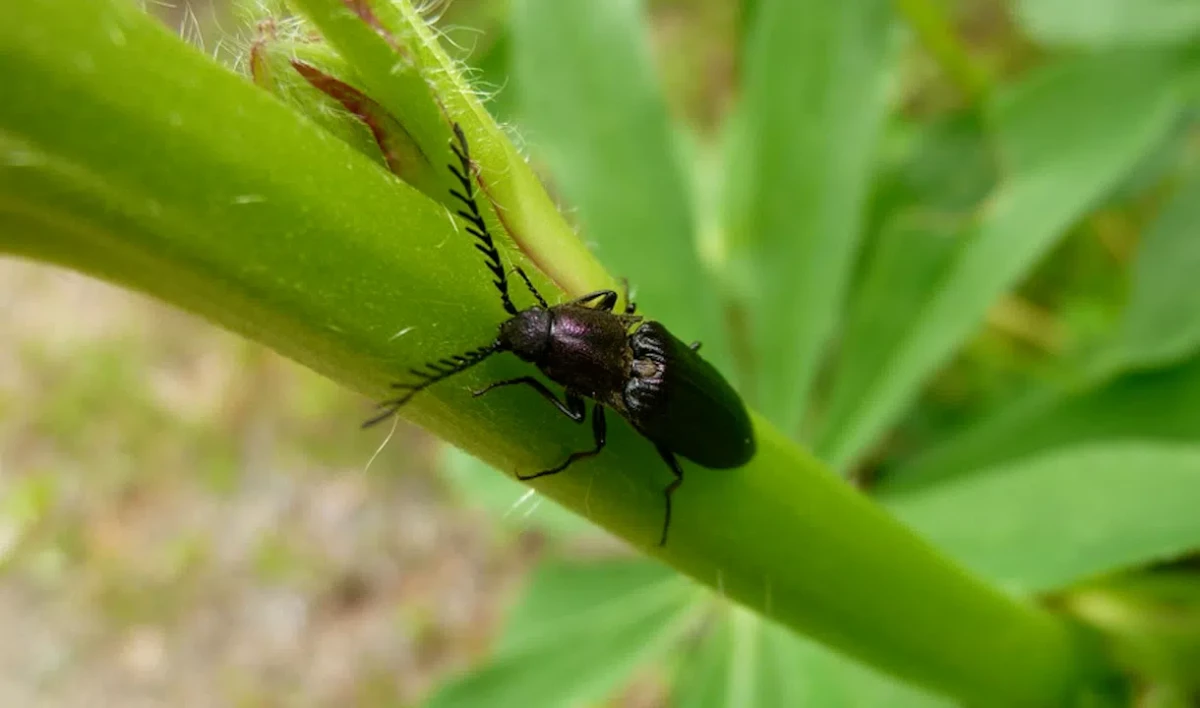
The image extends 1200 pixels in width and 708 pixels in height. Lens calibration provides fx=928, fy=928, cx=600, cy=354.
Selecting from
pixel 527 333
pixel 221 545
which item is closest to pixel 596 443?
pixel 527 333

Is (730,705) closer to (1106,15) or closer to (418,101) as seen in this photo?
(418,101)

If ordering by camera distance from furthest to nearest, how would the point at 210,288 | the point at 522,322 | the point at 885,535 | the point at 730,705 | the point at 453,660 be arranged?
the point at 453,660 < the point at 730,705 < the point at 885,535 < the point at 522,322 < the point at 210,288

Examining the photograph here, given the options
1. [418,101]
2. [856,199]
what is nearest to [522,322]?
[418,101]

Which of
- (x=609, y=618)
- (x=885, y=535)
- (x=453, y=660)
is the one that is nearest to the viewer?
(x=885, y=535)

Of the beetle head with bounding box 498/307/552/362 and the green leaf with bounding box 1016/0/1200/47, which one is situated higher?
the green leaf with bounding box 1016/0/1200/47

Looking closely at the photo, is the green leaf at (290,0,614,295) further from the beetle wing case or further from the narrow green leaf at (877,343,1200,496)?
the narrow green leaf at (877,343,1200,496)

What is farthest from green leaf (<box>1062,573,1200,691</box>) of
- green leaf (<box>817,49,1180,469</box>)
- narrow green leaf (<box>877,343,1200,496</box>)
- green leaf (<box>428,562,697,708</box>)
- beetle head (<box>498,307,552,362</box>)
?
beetle head (<box>498,307,552,362</box>)

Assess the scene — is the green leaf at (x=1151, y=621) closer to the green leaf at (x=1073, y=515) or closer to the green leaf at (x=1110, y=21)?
the green leaf at (x=1073, y=515)
